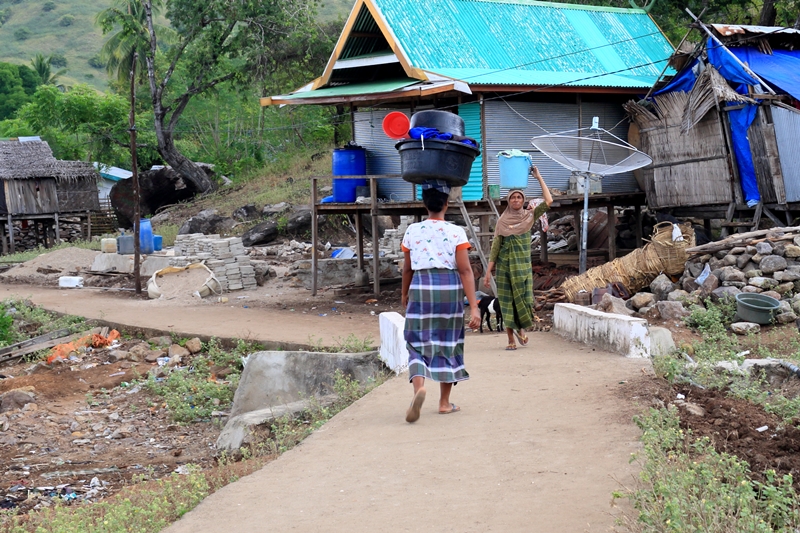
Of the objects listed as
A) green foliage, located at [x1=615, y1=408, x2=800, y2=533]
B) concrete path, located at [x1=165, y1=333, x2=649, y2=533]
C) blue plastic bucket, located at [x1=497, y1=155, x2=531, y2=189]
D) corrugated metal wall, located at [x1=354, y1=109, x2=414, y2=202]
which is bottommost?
concrete path, located at [x1=165, y1=333, x2=649, y2=533]

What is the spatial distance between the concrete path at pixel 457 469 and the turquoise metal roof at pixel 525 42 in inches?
403

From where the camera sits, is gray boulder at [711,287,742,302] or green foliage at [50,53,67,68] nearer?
gray boulder at [711,287,742,302]

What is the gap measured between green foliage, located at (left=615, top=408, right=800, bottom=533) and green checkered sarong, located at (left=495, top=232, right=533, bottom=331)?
3938 millimetres

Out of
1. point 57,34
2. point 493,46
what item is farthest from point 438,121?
point 57,34

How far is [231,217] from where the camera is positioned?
29.6 meters

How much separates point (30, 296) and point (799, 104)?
16.3m

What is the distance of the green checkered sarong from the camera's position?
27.9 feet

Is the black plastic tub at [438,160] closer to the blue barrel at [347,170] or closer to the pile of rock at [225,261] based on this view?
the blue barrel at [347,170]

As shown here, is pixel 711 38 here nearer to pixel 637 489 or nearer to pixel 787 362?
pixel 787 362

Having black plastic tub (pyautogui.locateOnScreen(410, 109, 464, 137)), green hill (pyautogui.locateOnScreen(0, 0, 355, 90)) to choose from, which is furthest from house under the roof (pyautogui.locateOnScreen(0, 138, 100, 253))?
green hill (pyautogui.locateOnScreen(0, 0, 355, 90))

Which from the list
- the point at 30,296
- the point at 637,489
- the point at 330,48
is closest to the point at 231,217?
the point at 330,48

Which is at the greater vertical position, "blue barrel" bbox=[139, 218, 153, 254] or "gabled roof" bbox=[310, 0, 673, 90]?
"gabled roof" bbox=[310, 0, 673, 90]

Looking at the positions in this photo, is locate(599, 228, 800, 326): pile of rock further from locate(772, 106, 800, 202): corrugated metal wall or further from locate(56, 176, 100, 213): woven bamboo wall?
locate(56, 176, 100, 213): woven bamboo wall

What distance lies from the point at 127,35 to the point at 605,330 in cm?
2633
